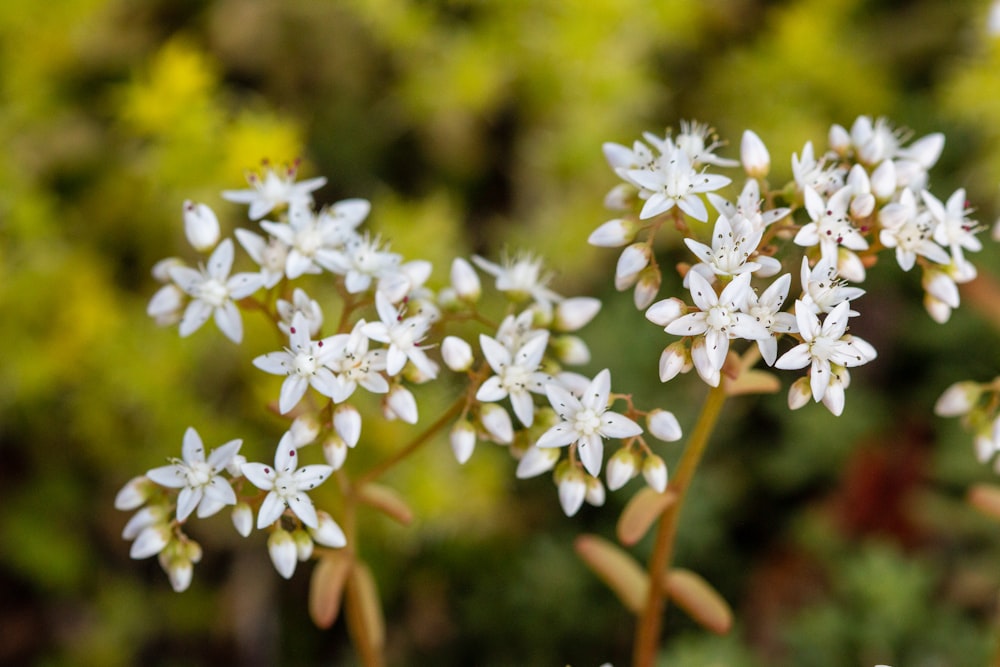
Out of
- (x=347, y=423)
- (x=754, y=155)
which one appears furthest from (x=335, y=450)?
(x=754, y=155)

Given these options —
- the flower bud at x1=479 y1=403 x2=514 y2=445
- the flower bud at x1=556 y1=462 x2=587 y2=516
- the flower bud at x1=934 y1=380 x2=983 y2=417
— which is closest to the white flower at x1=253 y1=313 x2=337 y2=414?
the flower bud at x1=479 y1=403 x2=514 y2=445

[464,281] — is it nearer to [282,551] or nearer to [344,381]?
[344,381]

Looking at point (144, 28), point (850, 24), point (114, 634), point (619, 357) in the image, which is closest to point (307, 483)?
point (619, 357)

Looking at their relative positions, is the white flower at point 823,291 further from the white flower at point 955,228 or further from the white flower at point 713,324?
the white flower at point 955,228

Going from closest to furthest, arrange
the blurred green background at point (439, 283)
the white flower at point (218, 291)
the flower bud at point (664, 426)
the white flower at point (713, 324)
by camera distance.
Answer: the white flower at point (713, 324) → the flower bud at point (664, 426) → the white flower at point (218, 291) → the blurred green background at point (439, 283)

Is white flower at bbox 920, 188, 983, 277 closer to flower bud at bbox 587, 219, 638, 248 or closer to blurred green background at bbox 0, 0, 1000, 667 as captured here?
flower bud at bbox 587, 219, 638, 248

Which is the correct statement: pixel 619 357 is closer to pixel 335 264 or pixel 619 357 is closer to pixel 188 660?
pixel 335 264

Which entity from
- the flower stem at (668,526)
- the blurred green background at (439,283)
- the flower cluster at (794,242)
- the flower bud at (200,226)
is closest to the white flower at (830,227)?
the flower cluster at (794,242)
